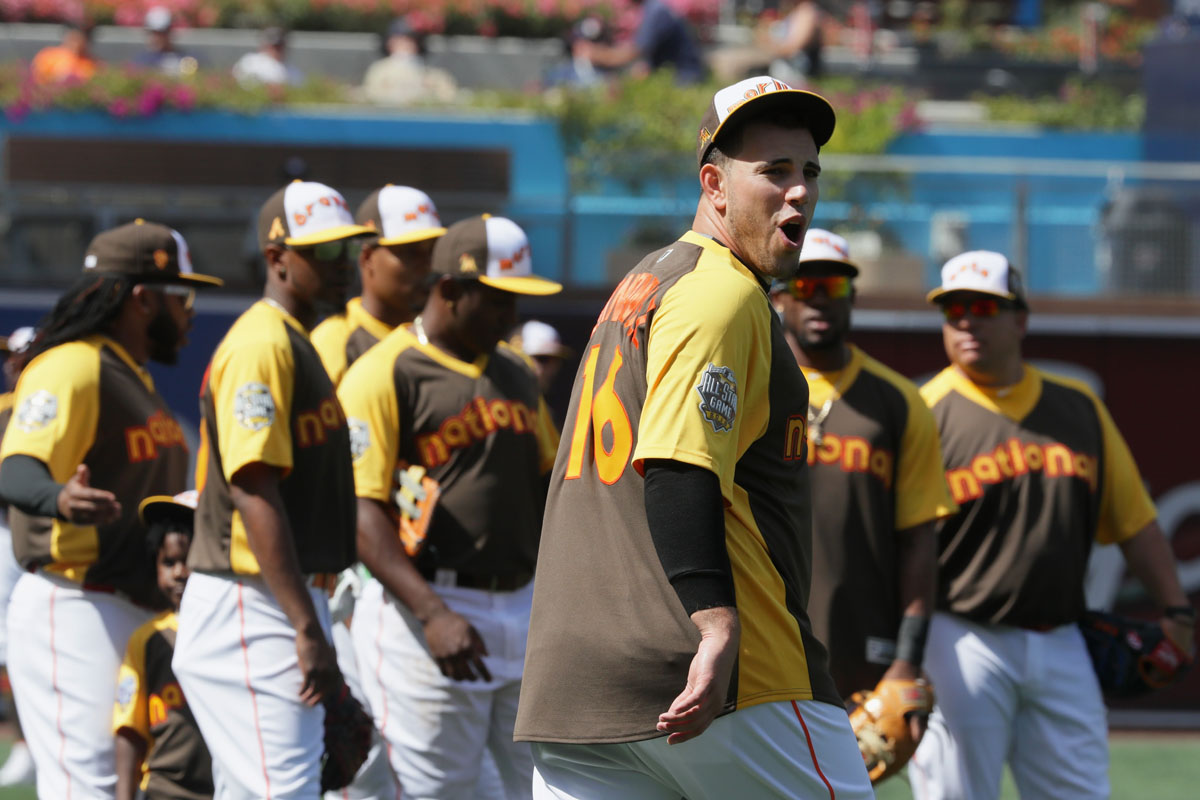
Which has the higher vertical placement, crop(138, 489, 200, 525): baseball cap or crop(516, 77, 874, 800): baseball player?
crop(516, 77, 874, 800): baseball player

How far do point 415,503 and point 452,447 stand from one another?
0.74ft

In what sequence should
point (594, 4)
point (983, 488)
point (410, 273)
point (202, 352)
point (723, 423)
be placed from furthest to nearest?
1. point (594, 4)
2. point (202, 352)
3. point (410, 273)
4. point (983, 488)
5. point (723, 423)

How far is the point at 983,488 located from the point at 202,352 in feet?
19.2

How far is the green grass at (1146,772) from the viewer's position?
7.86 meters

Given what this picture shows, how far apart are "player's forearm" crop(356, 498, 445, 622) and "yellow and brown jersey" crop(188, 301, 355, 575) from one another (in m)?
0.32

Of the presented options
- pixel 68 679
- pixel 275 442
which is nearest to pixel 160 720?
pixel 68 679

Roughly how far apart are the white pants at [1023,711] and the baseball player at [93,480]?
112 inches

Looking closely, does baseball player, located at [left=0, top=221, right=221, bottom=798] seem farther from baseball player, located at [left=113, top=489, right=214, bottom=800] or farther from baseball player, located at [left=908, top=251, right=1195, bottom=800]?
baseball player, located at [left=908, top=251, right=1195, bottom=800]

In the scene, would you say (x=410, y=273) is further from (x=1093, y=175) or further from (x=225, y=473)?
(x=1093, y=175)

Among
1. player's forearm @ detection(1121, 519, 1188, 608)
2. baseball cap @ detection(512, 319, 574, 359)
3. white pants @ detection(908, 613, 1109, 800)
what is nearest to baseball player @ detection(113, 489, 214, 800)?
white pants @ detection(908, 613, 1109, 800)

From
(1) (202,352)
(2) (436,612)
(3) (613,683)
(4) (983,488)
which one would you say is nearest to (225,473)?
(2) (436,612)

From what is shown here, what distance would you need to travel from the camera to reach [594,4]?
53.6ft

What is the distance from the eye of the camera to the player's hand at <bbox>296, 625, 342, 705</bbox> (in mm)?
4445

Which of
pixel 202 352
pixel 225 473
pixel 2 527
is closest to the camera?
pixel 225 473
